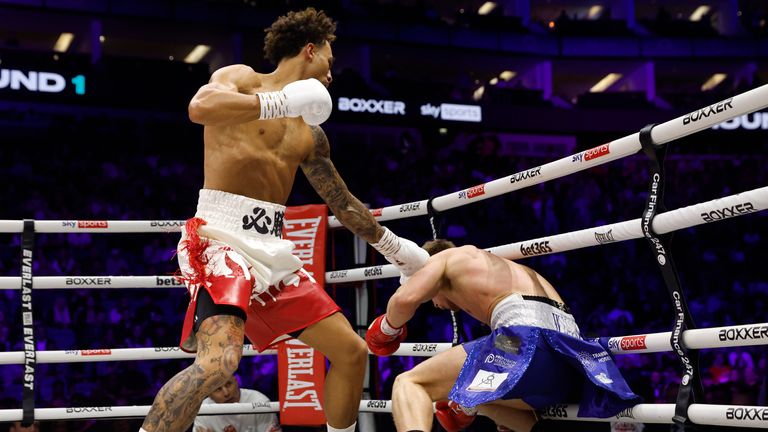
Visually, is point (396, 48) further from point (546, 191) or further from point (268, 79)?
point (268, 79)

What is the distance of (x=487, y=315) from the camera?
281cm

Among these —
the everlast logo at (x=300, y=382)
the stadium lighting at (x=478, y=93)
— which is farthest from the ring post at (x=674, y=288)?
the stadium lighting at (x=478, y=93)

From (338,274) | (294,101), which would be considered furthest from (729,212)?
(338,274)

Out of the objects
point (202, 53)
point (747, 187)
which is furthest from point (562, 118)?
point (202, 53)

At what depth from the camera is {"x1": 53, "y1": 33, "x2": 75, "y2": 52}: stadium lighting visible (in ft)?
47.8

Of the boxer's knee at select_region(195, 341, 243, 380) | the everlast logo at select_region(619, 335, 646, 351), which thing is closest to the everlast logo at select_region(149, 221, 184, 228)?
the boxer's knee at select_region(195, 341, 243, 380)

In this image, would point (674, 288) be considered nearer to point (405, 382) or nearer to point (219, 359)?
point (405, 382)

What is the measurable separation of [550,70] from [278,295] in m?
15.4

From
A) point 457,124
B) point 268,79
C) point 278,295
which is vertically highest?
point 457,124

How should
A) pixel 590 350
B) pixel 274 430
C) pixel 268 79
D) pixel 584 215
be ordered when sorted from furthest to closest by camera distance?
pixel 584 215, pixel 274 430, pixel 268 79, pixel 590 350

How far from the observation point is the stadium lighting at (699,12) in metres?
18.9

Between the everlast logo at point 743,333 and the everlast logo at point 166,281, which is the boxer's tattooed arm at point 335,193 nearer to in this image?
the everlast logo at point 166,281

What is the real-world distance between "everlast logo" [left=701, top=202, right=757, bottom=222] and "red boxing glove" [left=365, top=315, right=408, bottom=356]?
1.06 metres

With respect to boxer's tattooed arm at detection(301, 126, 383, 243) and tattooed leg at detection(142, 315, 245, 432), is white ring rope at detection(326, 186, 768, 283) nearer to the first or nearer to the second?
boxer's tattooed arm at detection(301, 126, 383, 243)
